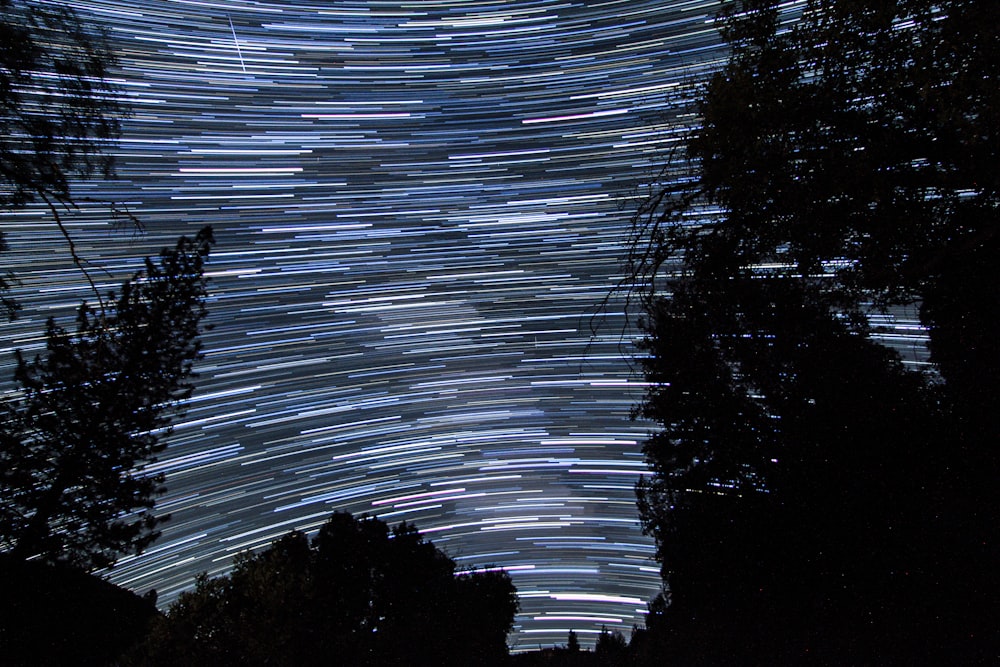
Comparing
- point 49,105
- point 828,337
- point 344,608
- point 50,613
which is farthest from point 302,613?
point 828,337

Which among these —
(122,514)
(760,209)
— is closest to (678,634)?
(760,209)

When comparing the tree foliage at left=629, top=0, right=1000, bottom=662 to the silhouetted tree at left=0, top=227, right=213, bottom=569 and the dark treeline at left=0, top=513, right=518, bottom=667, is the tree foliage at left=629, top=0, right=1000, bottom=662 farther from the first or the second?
the dark treeline at left=0, top=513, right=518, bottom=667

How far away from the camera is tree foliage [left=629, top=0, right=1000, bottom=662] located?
4.87 metres

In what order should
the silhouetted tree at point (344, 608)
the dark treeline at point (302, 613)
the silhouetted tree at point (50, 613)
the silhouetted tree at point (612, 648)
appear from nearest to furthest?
1. the silhouetted tree at point (50, 613)
2. the dark treeline at point (302, 613)
3. the silhouetted tree at point (612, 648)
4. the silhouetted tree at point (344, 608)

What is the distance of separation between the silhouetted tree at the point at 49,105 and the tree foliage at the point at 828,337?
22.8 ft

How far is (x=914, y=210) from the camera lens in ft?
18.0

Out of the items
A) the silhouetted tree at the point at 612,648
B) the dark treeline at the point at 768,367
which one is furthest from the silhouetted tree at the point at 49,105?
the silhouetted tree at the point at 612,648

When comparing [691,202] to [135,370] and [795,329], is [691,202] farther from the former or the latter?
[135,370]

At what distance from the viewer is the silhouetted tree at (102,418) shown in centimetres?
765

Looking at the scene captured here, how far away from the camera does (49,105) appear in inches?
218

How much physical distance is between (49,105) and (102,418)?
626 cm

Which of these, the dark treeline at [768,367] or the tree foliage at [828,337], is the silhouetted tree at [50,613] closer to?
the dark treeline at [768,367]

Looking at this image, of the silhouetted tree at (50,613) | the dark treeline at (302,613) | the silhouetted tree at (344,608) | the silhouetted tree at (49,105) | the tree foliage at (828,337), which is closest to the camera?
the tree foliage at (828,337)

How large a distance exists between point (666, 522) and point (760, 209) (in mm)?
7456
